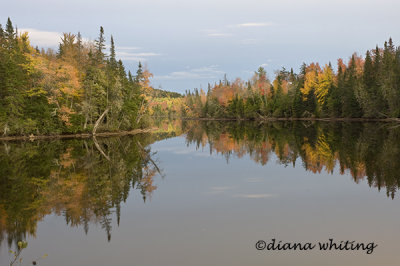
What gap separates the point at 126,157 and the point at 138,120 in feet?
116

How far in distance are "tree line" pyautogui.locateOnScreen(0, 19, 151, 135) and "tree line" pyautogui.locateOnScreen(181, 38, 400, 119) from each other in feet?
152

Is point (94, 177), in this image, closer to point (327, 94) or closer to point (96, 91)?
point (96, 91)

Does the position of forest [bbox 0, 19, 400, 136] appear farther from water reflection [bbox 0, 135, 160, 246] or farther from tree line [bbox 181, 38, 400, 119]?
water reflection [bbox 0, 135, 160, 246]

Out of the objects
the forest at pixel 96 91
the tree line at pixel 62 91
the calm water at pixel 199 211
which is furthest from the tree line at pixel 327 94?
the calm water at pixel 199 211

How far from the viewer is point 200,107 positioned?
148m

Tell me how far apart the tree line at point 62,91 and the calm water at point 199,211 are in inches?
950

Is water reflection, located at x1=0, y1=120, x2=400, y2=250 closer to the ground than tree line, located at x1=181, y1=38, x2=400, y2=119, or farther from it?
closer to the ground

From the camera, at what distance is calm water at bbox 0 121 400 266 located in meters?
8.62

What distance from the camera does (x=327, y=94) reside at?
3359 inches

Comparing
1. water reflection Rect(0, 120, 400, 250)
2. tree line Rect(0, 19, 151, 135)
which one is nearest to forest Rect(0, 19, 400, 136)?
tree line Rect(0, 19, 151, 135)

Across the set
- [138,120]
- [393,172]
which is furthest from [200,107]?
[393,172]

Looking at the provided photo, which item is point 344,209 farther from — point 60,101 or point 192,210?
point 60,101

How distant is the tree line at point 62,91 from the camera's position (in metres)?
43.7

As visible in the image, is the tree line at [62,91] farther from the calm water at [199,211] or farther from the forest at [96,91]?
the calm water at [199,211]
